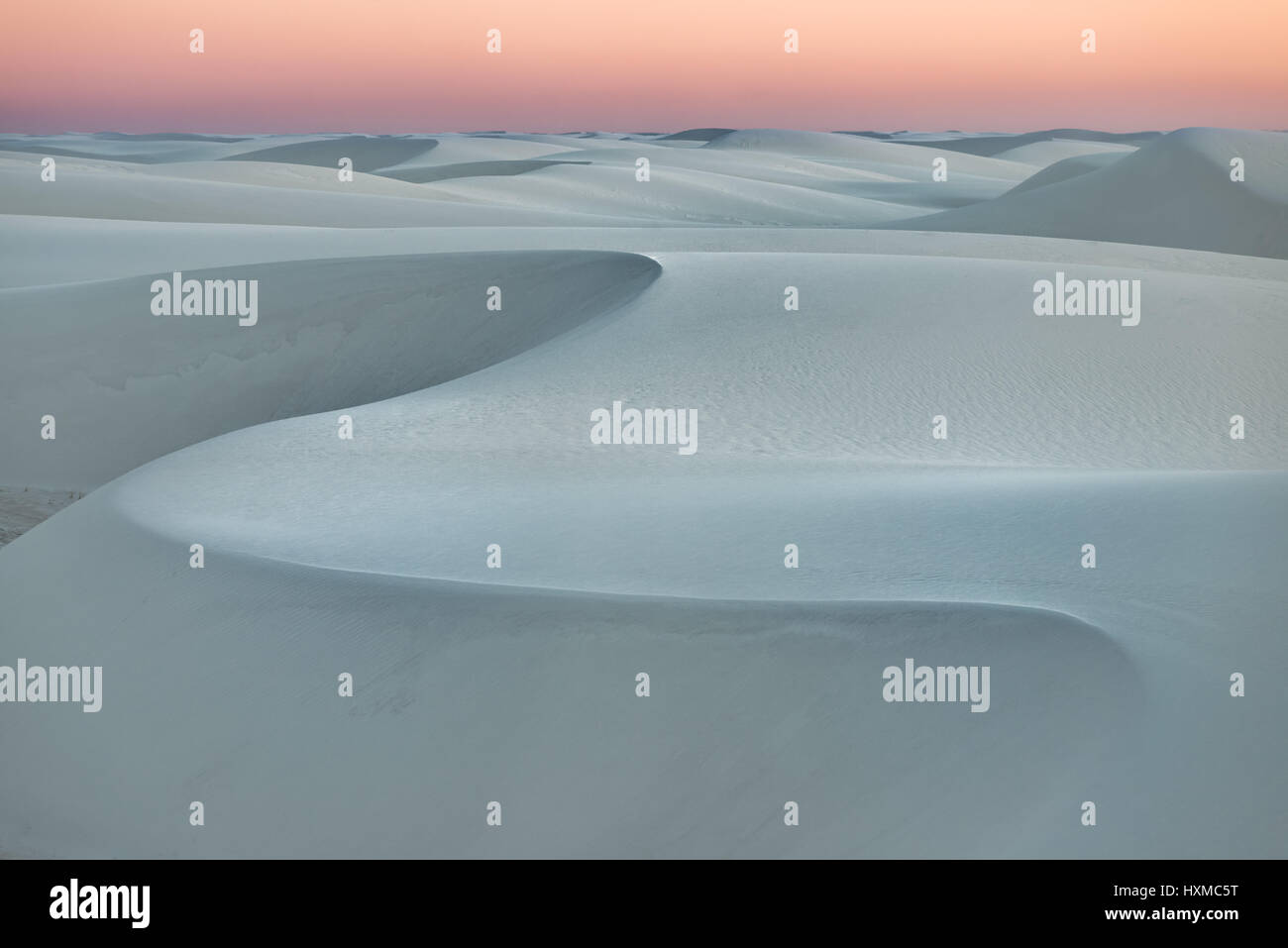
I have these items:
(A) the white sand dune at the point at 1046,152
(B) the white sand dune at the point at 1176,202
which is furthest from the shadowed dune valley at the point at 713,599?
(A) the white sand dune at the point at 1046,152

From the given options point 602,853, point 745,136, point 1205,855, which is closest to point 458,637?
point 602,853

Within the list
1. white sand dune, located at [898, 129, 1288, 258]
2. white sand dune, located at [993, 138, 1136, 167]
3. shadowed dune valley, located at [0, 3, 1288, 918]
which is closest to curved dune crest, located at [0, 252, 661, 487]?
shadowed dune valley, located at [0, 3, 1288, 918]

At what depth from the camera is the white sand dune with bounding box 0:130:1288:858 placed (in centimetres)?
486

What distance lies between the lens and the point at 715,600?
554 cm

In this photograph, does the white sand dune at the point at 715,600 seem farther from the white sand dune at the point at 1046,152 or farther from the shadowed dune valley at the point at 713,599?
the white sand dune at the point at 1046,152

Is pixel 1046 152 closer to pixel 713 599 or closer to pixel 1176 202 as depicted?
pixel 1176 202

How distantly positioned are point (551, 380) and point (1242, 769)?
7.02 meters

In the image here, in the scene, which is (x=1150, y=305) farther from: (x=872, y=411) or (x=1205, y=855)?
(x=1205, y=855)

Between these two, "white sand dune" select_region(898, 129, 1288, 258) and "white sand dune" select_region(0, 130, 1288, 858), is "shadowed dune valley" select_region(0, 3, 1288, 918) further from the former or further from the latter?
"white sand dune" select_region(898, 129, 1288, 258)

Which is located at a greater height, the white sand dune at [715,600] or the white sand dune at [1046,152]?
the white sand dune at [1046,152]

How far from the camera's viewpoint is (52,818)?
19.8 ft

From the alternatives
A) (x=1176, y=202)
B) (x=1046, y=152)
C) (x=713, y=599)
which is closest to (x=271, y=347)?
(x=713, y=599)

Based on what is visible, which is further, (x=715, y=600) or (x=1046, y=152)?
(x=1046, y=152)

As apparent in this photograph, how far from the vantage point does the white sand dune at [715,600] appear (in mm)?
4859
